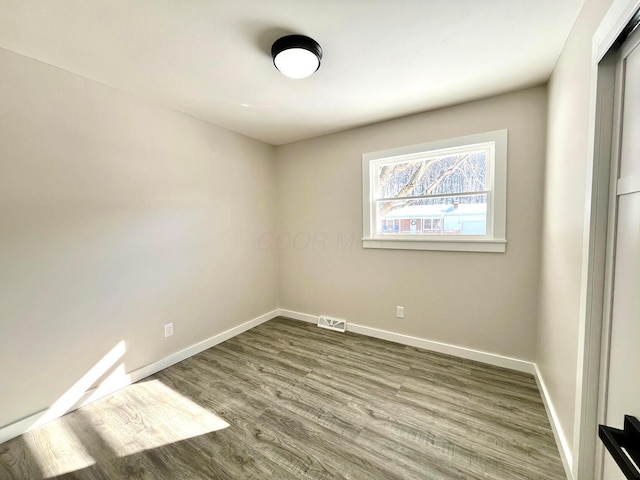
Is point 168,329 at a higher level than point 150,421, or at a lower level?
higher

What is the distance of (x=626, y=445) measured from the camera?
0.81 meters

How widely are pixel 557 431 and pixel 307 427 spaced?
1.54 meters

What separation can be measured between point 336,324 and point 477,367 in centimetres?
156

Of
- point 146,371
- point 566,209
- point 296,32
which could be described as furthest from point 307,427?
point 296,32

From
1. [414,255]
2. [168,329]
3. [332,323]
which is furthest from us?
[332,323]

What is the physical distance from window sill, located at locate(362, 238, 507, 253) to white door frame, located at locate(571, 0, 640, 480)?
118 cm

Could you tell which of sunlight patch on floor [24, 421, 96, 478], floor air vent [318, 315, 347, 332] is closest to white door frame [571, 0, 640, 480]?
floor air vent [318, 315, 347, 332]

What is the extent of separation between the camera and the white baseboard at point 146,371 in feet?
5.49

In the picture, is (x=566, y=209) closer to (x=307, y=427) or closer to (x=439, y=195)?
(x=439, y=195)

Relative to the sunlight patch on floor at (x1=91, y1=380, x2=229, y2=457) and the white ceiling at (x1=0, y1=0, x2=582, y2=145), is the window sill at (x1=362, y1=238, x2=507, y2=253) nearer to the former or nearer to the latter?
the white ceiling at (x1=0, y1=0, x2=582, y2=145)

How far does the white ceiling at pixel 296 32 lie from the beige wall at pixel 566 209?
0.25 meters

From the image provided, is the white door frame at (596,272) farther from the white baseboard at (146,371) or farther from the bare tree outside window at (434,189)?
the white baseboard at (146,371)

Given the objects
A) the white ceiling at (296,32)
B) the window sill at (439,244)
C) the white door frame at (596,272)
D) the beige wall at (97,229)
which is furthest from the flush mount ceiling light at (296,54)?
the window sill at (439,244)

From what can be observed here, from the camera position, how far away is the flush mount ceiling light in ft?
5.03
